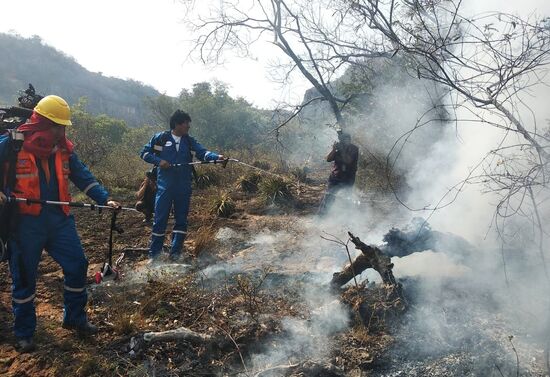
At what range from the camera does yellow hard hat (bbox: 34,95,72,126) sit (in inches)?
129

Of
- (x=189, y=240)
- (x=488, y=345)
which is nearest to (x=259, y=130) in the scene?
(x=189, y=240)

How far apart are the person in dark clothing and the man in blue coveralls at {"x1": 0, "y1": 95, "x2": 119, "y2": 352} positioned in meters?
4.61

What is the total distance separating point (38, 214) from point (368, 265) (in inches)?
126

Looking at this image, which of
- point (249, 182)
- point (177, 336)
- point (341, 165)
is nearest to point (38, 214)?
point (177, 336)

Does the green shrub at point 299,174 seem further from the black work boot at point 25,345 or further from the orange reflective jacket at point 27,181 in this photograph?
the black work boot at point 25,345

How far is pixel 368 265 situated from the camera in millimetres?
4234

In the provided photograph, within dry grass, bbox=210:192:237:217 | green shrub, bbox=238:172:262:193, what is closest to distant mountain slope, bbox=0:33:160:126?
green shrub, bbox=238:172:262:193

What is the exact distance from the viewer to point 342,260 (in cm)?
550

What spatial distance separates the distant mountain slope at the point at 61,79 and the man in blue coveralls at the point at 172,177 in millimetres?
39240

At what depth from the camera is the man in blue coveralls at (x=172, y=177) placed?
5.22 m

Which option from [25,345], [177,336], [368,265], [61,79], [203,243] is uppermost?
[61,79]

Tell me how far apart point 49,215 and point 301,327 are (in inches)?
98.2

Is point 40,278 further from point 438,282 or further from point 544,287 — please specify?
point 544,287

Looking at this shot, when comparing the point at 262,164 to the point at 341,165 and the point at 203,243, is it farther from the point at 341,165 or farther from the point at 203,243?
the point at 203,243
